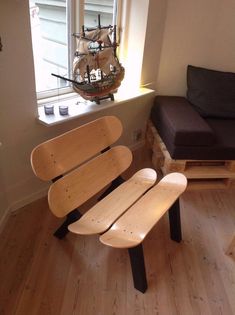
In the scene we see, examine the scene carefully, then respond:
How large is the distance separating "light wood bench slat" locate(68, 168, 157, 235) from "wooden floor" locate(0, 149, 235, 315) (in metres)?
0.33

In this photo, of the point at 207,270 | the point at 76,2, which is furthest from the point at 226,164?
the point at 76,2

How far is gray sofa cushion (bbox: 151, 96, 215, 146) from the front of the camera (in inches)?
75.2

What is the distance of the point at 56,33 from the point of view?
5.96ft

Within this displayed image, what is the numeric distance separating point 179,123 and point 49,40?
112 cm

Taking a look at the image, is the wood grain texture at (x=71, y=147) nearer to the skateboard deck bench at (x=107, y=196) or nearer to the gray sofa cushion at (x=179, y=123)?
the skateboard deck bench at (x=107, y=196)

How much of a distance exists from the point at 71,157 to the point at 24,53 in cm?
64

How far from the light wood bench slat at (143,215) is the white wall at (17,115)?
31.9 inches

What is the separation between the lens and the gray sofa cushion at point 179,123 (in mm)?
1910

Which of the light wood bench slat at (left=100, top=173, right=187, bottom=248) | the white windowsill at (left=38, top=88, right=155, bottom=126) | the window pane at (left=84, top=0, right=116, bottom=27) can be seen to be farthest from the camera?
the window pane at (left=84, top=0, right=116, bottom=27)

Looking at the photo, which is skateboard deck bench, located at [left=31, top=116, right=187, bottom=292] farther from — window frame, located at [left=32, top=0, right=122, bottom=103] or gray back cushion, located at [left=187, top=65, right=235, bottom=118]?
gray back cushion, located at [left=187, top=65, right=235, bottom=118]

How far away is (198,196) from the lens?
2084 mm

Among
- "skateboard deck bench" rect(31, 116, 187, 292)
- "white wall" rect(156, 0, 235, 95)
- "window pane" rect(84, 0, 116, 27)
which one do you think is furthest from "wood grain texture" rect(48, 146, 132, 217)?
"white wall" rect(156, 0, 235, 95)

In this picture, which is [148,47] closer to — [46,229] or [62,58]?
[62,58]

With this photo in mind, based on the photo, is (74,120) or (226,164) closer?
(74,120)
